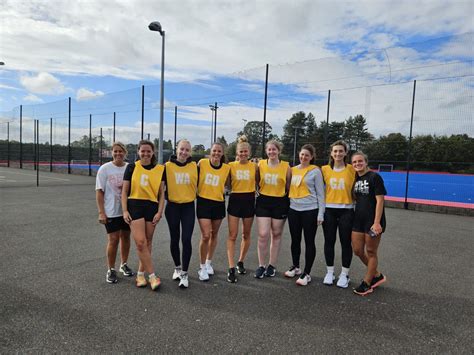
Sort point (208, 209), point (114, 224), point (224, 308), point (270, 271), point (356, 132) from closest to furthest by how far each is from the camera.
→ point (224, 308) < point (114, 224) < point (208, 209) < point (270, 271) < point (356, 132)

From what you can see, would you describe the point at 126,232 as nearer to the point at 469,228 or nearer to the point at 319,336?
the point at 319,336

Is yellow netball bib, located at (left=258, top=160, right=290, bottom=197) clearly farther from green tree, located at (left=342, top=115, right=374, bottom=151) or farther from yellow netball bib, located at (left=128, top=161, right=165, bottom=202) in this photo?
green tree, located at (left=342, top=115, right=374, bottom=151)

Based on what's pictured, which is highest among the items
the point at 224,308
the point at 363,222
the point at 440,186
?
the point at 363,222

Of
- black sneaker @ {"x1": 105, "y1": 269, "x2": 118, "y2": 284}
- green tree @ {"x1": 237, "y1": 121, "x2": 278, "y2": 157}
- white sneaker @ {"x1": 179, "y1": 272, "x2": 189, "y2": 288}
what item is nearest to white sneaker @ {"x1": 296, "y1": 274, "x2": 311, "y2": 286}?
white sneaker @ {"x1": 179, "y1": 272, "x2": 189, "y2": 288}

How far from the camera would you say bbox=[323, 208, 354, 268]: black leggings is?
149 inches

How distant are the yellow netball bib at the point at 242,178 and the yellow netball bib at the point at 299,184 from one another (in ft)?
1.63

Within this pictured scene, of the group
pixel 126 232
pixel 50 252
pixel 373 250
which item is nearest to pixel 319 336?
pixel 373 250

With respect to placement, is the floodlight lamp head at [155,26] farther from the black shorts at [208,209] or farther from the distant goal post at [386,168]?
the distant goal post at [386,168]

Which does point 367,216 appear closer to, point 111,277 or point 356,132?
point 111,277

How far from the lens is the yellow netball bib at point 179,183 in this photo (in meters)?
3.73

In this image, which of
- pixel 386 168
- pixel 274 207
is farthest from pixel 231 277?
pixel 386 168

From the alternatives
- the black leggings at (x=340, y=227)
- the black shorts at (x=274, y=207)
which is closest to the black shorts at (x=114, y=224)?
the black shorts at (x=274, y=207)

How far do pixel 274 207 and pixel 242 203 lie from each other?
41 centimetres

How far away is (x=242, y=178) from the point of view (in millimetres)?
4004
